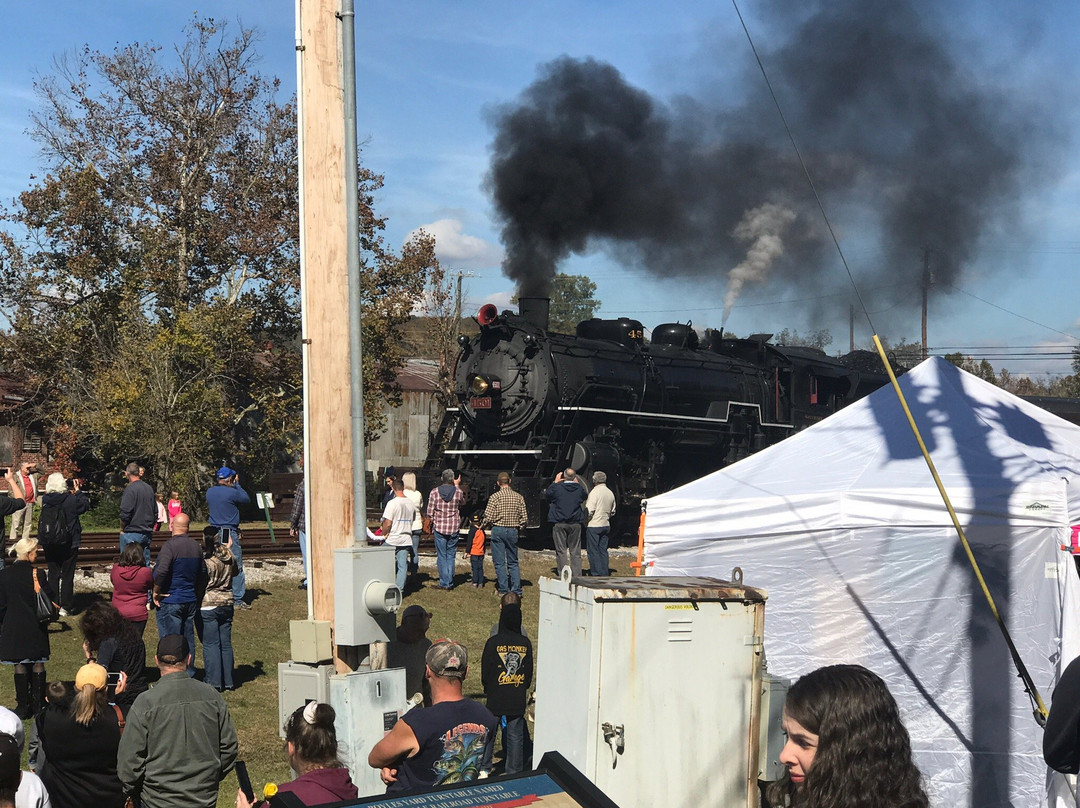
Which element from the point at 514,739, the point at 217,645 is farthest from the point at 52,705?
the point at 217,645

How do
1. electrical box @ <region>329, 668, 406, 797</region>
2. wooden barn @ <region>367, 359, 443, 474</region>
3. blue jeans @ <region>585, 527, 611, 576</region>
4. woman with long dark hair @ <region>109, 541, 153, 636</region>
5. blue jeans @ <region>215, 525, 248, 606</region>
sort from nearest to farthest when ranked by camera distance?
electrical box @ <region>329, 668, 406, 797</region> < woman with long dark hair @ <region>109, 541, 153, 636</region> < blue jeans @ <region>215, 525, 248, 606</region> < blue jeans @ <region>585, 527, 611, 576</region> < wooden barn @ <region>367, 359, 443, 474</region>

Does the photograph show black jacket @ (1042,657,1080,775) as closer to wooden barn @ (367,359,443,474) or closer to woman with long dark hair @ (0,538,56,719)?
woman with long dark hair @ (0,538,56,719)

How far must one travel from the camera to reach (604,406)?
61.8 ft

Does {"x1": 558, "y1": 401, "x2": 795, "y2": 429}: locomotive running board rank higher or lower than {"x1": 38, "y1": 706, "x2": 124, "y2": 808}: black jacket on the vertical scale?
higher

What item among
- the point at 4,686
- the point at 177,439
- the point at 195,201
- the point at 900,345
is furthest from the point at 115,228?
the point at 900,345

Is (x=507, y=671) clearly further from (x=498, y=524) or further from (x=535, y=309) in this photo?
(x=535, y=309)

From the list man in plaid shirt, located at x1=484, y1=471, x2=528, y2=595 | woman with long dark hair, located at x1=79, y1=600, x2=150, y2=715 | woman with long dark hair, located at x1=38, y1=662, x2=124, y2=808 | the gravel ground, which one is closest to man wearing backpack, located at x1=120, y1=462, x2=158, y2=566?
the gravel ground

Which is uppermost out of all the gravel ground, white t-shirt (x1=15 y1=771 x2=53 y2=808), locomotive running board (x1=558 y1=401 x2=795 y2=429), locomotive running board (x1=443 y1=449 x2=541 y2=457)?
locomotive running board (x1=558 y1=401 x2=795 y2=429)

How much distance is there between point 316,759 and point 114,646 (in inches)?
110

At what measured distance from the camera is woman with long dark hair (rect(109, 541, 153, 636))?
344 inches

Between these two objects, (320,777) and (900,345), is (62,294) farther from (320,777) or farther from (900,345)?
(900,345)

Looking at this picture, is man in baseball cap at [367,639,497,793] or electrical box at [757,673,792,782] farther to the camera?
electrical box at [757,673,792,782]

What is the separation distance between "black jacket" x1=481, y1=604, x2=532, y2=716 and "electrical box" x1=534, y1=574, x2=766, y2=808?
4.35 ft

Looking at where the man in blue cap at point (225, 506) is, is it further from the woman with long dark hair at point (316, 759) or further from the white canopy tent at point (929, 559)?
the woman with long dark hair at point (316, 759)
